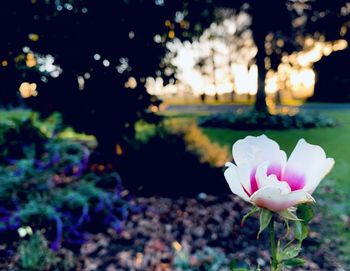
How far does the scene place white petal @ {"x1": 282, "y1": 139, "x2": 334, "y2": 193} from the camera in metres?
0.93

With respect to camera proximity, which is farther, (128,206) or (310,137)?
(310,137)

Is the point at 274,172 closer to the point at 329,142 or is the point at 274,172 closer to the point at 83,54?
the point at 83,54

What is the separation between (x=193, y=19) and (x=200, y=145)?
5.22 ft

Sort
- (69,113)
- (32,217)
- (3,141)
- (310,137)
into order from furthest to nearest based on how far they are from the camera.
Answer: (310,137), (3,141), (69,113), (32,217)

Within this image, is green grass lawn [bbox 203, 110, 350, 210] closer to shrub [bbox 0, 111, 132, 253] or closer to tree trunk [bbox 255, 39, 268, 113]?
shrub [bbox 0, 111, 132, 253]

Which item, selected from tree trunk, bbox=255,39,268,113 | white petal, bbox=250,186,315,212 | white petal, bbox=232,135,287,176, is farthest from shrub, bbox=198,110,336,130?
white petal, bbox=250,186,315,212

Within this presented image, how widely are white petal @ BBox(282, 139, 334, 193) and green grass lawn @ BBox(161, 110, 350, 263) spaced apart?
2.81 meters

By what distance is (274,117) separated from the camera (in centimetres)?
1394

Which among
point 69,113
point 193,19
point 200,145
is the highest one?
point 193,19

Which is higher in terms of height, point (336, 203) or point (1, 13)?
point (1, 13)

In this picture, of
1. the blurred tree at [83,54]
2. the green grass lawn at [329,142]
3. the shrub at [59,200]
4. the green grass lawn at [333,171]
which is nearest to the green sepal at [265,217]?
the shrub at [59,200]

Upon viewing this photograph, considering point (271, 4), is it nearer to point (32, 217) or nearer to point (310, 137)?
point (310, 137)

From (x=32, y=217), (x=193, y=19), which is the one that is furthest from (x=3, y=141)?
(x=193, y=19)

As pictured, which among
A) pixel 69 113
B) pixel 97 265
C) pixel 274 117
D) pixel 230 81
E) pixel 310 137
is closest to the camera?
pixel 97 265
